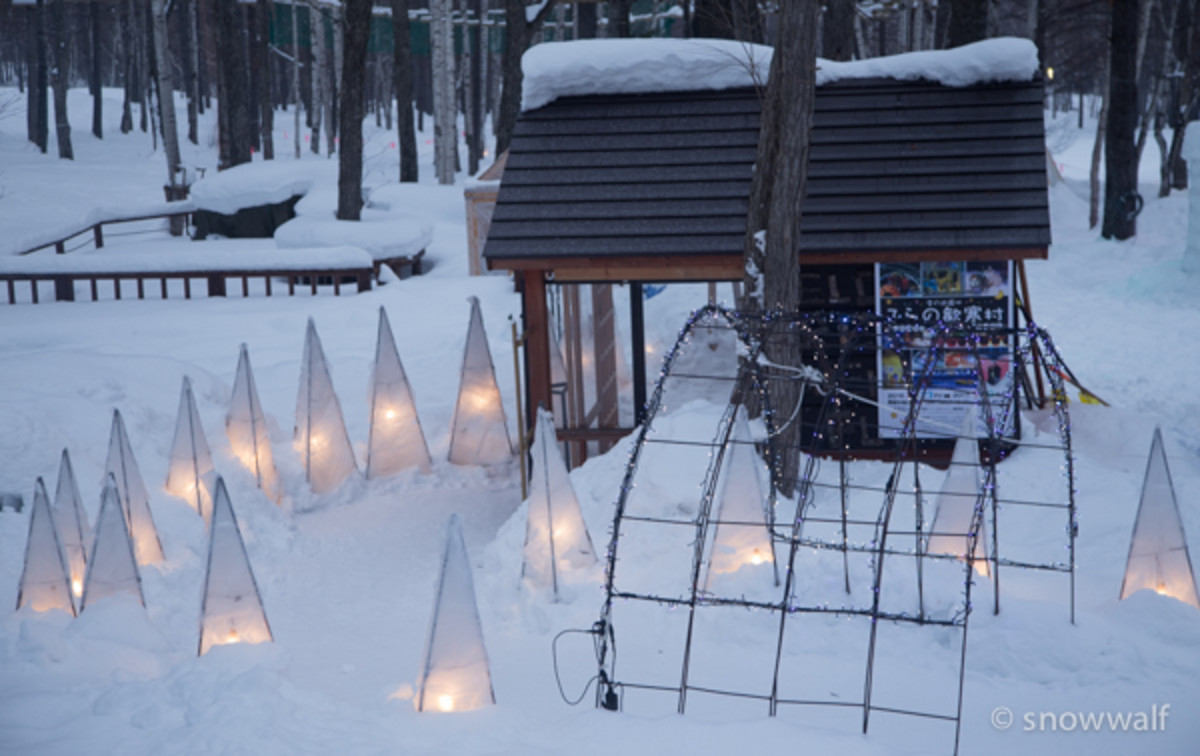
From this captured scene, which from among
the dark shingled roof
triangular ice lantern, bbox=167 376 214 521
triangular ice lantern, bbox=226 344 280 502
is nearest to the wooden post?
the dark shingled roof

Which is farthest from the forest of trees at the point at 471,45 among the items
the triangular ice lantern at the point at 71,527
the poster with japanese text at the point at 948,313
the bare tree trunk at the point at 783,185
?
the triangular ice lantern at the point at 71,527

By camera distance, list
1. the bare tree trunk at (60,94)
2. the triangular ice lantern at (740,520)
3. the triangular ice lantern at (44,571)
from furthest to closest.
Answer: the bare tree trunk at (60,94) < the triangular ice lantern at (740,520) < the triangular ice lantern at (44,571)

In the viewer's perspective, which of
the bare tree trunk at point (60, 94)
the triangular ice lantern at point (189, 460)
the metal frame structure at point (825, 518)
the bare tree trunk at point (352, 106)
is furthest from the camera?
the bare tree trunk at point (60, 94)

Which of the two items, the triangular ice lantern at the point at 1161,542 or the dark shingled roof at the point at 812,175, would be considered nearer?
the triangular ice lantern at the point at 1161,542

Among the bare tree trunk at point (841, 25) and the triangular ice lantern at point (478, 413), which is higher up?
the bare tree trunk at point (841, 25)

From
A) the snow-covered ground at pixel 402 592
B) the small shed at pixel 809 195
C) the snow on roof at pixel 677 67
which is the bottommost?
the snow-covered ground at pixel 402 592

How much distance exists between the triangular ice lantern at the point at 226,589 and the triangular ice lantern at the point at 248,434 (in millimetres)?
3189

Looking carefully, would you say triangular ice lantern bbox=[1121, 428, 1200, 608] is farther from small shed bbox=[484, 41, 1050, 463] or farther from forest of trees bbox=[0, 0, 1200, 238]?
forest of trees bbox=[0, 0, 1200, 238]

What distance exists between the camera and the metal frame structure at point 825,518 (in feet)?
19.5

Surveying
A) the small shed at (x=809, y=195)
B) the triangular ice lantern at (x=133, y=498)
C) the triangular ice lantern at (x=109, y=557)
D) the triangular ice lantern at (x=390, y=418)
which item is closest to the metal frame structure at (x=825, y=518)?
the small shed at (x=809, y=195)

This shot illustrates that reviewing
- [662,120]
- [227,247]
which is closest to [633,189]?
[662,120]

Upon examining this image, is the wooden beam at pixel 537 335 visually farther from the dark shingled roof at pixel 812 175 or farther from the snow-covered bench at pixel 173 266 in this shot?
the snow-covered bench at pixel 173 266

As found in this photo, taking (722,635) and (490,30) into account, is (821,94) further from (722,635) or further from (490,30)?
(490,30)

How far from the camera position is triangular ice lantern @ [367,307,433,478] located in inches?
413
